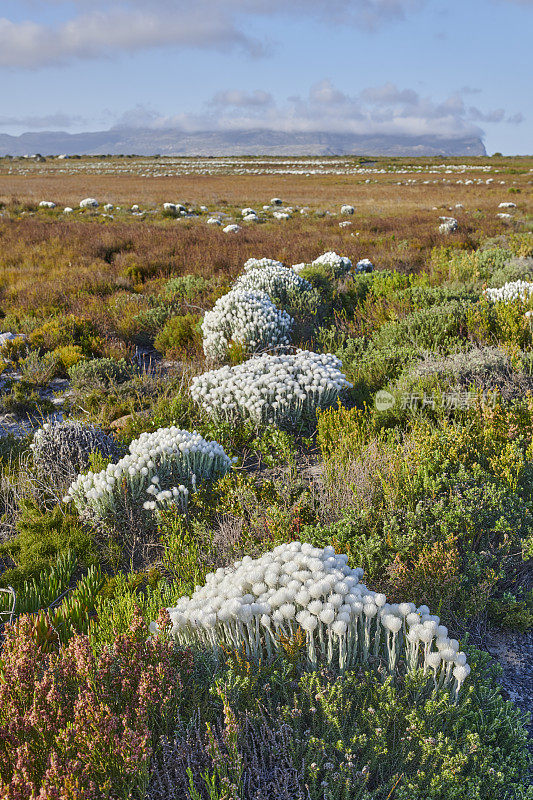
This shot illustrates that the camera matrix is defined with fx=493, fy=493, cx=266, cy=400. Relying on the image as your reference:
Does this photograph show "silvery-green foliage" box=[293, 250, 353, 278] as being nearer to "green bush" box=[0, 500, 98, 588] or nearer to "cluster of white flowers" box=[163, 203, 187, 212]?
"green bush" box=[0, 500, 98, 588]

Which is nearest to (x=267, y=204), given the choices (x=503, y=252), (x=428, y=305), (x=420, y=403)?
(x=503, y=252)

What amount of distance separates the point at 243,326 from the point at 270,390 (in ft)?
6.38

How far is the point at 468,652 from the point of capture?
229 cm

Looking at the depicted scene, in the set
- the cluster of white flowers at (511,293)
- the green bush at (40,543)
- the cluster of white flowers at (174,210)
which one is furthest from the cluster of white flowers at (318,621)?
the cluster of white flowers at (174,210)

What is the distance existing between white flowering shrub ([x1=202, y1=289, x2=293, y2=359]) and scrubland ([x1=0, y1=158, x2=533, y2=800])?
5 centimetres

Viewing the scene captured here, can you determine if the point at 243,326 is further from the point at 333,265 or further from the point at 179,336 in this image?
the point at 333,265

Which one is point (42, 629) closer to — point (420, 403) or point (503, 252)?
point (420, 403)

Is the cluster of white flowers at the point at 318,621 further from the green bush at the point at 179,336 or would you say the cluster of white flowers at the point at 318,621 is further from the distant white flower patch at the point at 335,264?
the distant white flower patch at the point at 335,264

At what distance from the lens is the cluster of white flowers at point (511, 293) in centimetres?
679

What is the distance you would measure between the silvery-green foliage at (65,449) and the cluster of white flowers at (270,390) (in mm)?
1138

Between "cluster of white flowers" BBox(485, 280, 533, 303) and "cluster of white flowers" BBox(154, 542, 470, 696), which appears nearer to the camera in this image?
"cluster of white flowers" BBox(154, 542, 470, 696)

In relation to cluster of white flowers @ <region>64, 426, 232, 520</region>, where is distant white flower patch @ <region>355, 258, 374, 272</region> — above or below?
above

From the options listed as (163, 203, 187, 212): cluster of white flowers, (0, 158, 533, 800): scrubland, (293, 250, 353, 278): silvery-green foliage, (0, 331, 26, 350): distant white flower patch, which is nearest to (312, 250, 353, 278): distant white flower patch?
(293, 250, 353, 278): silvery-green foliage

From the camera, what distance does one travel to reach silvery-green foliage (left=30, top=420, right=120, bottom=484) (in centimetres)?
417
